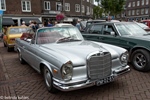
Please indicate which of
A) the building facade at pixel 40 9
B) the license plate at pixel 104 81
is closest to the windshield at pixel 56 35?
the license plate at pixel 104 81

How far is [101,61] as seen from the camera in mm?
3309

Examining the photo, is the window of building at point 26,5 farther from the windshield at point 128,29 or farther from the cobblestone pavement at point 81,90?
the cobblestone pavement at point 81,90

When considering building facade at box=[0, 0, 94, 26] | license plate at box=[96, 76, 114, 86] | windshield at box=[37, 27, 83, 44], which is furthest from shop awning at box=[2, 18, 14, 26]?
license plate at box=[96, 76, 114, 86]

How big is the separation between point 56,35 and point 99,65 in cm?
181

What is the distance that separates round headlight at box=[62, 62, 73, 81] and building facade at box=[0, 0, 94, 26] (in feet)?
72.0

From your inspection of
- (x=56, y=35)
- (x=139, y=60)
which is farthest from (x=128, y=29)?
Result: (x=56, y=35)

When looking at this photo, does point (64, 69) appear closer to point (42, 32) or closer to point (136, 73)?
point (42, 32)

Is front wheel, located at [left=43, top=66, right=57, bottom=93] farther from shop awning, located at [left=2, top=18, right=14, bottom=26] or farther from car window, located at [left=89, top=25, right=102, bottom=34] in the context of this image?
shop awning, located at [left=2, top=18, right=14, bottom=26]

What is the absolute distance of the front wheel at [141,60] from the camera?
4.76 metres

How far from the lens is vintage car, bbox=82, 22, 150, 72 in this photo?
4861 millimetres

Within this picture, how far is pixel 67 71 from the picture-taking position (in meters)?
3.08

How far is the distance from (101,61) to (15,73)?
3330mm

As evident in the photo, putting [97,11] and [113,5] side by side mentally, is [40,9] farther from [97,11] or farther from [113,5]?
[97,11]

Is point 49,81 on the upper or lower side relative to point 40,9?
lower
